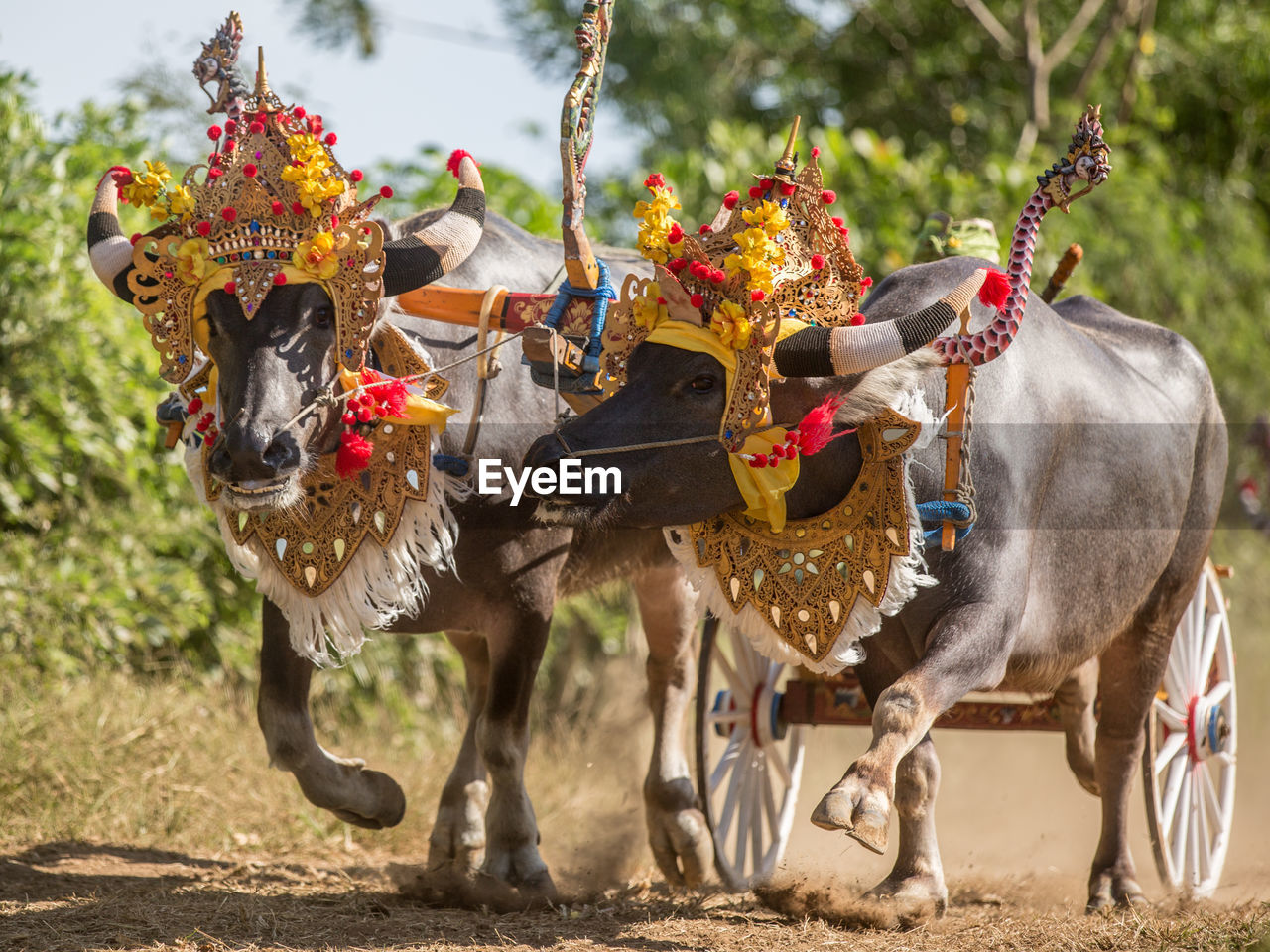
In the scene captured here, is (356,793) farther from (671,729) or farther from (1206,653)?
(1206,653)

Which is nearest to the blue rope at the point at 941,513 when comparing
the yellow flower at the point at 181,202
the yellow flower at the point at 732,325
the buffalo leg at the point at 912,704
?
the buffalo leg at the point at 912,704

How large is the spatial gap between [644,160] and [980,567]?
8.10 m

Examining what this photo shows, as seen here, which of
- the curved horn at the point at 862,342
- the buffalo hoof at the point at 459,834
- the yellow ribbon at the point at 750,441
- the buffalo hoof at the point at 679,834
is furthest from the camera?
the buffalo hoof at the point at 679,834

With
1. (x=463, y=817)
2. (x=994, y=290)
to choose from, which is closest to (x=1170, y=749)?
(x=994, y=290)

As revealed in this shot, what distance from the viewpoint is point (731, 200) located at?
11.5 feet

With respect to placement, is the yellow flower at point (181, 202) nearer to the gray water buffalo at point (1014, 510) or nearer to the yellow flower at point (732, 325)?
the gray water buffalo at point (1014, 510)

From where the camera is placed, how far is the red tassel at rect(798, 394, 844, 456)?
3342 mm

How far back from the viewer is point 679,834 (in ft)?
15.6

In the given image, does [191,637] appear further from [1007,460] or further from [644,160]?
[644,160]

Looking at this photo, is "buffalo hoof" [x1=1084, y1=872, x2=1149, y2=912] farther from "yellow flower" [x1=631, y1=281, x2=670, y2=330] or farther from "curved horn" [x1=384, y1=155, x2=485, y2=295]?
"curved horn" [x1=384, y1=155, x2=485, y2=295]

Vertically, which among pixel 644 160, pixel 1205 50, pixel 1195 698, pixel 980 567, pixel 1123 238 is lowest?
pixel 1195 698

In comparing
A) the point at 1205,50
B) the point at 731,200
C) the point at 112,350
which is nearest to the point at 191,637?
the point at 112,350

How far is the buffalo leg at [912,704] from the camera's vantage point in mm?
2951

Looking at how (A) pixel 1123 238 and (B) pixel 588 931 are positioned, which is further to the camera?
(A) pixel 1123 238
